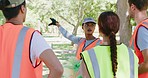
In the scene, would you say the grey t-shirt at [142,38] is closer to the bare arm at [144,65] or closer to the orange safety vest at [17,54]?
the bare arm at [144,65]

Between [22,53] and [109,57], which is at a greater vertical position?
[22,53]

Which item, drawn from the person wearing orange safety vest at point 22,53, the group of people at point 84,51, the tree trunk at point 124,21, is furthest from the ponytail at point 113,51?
the tree trunk at point 124,21

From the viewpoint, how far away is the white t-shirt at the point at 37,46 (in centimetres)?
182

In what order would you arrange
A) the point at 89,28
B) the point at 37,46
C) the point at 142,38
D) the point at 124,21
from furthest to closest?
1. the point at 124,21
2. the point at 89,28
3. the point at 142,38
4. the point at 37,46

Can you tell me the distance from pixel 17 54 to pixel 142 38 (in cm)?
96

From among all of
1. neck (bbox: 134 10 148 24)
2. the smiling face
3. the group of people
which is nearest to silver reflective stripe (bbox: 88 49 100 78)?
the group of people

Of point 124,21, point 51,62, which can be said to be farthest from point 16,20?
point 124,21

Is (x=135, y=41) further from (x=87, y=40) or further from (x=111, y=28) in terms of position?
(x=87, y=40)

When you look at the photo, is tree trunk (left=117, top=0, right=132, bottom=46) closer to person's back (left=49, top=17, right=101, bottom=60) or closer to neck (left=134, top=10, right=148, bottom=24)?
person's back (left=49, top=17, right=101, bottom=60)

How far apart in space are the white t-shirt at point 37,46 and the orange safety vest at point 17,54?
2 centimetres

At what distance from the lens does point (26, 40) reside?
1.86 metres

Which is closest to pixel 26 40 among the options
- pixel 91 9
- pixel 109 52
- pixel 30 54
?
pixel 30 54

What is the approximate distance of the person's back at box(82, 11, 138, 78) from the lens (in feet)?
7.23

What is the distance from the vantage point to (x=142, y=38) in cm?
234
